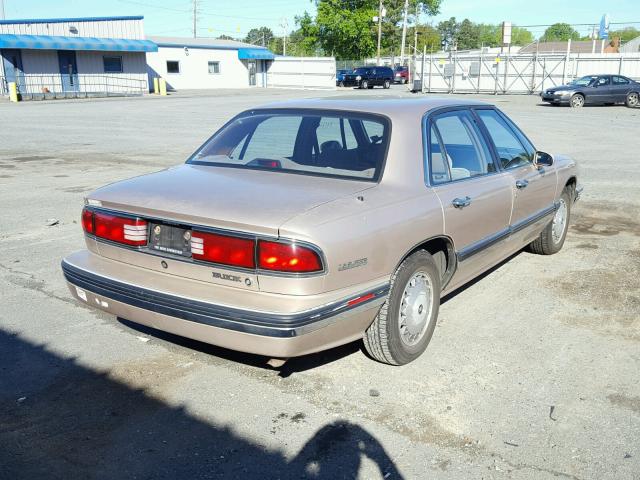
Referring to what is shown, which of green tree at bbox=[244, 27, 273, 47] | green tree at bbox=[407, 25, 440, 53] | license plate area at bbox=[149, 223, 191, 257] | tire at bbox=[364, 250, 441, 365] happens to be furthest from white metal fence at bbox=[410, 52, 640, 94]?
green tree at bbox=[244, 27, 273, 47]

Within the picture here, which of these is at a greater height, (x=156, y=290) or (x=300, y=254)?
(x=300, y=254)

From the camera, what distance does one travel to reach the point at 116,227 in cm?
368

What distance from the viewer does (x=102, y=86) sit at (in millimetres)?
44500

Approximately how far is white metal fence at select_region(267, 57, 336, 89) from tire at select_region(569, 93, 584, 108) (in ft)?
89.5

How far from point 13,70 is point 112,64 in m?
7.36

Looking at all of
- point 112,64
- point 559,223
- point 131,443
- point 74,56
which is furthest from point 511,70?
point 131,443

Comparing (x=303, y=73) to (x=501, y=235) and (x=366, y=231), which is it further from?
(x=366, y=231)

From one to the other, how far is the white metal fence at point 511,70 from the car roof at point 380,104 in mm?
37708

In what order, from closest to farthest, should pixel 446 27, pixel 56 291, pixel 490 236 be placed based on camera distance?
pixel 490 236, pixel 56 291, pixel 446 27

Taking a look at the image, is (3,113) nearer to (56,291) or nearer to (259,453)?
(56,291)

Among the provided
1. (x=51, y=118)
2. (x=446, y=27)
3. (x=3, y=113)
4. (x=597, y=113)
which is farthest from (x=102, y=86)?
(x=446, y=27)

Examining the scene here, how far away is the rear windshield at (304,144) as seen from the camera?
13.0 ft

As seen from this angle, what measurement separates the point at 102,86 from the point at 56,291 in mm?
42913

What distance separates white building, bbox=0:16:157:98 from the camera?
39.5m
